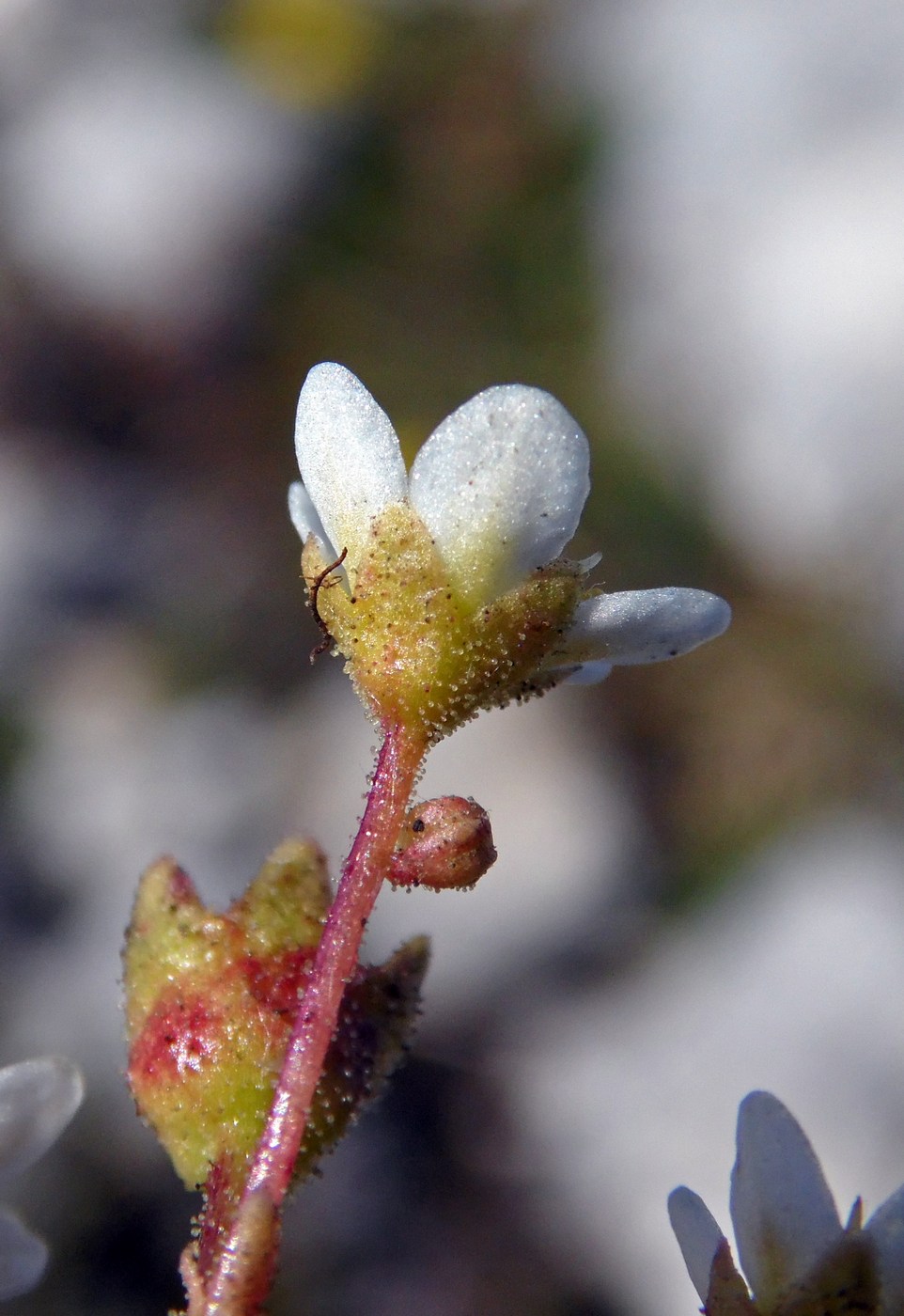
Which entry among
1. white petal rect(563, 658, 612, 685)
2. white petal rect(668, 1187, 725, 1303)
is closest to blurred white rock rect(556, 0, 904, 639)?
white petal rect(563, 658, 612, 685)

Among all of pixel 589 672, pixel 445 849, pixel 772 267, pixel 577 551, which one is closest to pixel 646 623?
pixel 589 672

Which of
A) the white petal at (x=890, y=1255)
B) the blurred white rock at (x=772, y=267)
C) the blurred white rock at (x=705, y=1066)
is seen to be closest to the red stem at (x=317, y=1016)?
the white petal at (x=890, y=1255)

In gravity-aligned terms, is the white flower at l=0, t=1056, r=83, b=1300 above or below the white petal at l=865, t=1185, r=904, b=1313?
above

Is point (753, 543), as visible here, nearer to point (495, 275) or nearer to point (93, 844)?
point (495, 275)

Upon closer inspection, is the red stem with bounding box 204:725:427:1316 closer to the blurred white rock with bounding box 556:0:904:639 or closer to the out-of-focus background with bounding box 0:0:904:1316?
the out-of-focus background with bounding box 0:0:904:1316

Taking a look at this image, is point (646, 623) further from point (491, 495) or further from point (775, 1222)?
point (775, 1222)

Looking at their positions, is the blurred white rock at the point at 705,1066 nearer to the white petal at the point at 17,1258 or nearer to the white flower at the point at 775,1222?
the white flower at the point at 775,1222
